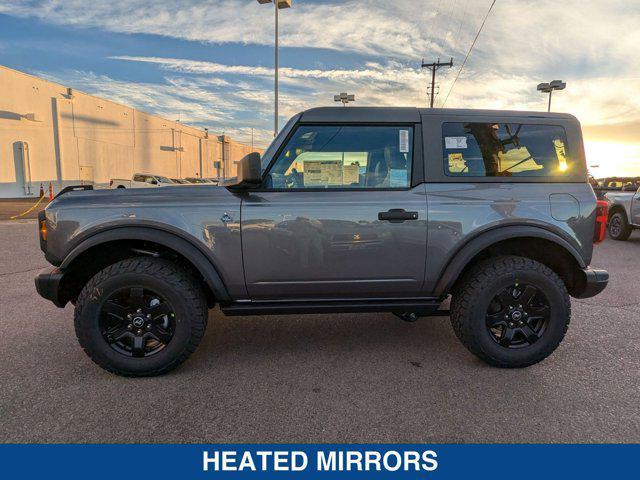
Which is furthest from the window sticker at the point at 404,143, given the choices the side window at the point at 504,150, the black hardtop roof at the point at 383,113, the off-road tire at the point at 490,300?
the off-road tire at the point at 490,300

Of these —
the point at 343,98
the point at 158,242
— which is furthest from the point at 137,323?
the point at 343,98

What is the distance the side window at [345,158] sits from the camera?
292 centimetres

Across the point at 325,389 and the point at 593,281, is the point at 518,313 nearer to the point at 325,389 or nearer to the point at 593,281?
the point at 593,281

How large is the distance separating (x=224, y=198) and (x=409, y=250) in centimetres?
141

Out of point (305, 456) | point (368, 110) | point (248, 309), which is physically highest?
point (368, 110)

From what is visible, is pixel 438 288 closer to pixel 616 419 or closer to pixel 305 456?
pixel 616 419

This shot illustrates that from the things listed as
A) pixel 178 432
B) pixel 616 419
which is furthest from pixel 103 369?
pixel 616 419

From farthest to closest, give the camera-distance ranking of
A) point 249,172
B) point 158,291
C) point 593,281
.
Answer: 1. point 593,281
2. point 158,291
3. point 249,172

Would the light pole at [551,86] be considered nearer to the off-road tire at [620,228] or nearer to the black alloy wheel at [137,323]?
the off-road tire at [620,228]

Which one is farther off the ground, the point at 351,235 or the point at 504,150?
the point at 504,150

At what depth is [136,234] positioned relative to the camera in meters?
2.78

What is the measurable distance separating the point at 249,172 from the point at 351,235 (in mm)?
846

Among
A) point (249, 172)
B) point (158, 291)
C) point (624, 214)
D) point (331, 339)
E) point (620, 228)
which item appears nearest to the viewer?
point (249, 172)

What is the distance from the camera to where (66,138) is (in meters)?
27.8
